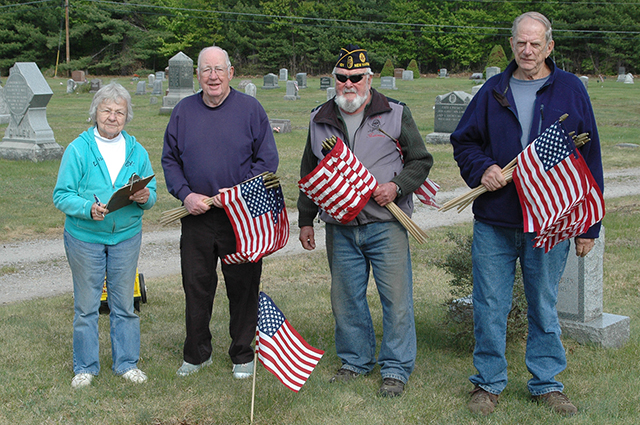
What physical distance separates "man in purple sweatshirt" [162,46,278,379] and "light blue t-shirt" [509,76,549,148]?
61.6 inches

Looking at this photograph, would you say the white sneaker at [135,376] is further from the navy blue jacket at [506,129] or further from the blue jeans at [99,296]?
the navy blue jacket at [506,129]

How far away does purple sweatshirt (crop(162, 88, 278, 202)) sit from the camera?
412 centimetres

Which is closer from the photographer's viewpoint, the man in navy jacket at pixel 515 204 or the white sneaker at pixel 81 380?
the man in navy jacket at pixel 515 204

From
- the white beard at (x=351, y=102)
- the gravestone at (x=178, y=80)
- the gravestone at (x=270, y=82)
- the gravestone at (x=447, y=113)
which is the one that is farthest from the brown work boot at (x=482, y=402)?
the gravestone at (x=270, y=82)

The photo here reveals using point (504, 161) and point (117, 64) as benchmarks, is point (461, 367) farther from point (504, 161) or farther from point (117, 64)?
point (117, 64)

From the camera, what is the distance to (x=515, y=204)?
3691 millimetres

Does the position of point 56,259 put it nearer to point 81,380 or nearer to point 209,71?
point 81,380

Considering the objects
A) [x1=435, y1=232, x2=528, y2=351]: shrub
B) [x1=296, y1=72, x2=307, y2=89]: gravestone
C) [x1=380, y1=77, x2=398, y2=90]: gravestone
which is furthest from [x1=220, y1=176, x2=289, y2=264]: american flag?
[x1=296, y1=72, x2=307, y2=89]: gravestone

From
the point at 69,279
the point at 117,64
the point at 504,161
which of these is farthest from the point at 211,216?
the point at 117,64

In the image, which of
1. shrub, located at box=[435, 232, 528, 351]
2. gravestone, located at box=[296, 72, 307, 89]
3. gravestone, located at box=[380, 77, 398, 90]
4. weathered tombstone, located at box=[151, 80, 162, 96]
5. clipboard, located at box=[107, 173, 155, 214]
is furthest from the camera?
gravestone, located at box=[296, 72, 307, 89]

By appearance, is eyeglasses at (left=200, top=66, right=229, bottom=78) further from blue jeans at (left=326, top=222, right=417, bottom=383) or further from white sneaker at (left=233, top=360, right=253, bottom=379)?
white sneaker at (left=233, top=360, right=253, bottom=379)

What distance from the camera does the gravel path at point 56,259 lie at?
6.84 meters

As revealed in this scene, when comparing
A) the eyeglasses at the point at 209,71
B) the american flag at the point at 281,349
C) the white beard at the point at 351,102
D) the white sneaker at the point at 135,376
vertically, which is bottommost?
the white sneaker at the point at 135,376

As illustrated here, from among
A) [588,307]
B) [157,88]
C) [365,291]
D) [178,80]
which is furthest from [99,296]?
[157,88]
